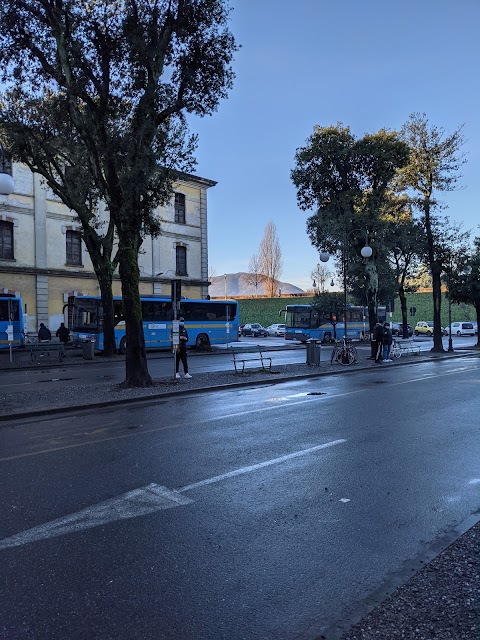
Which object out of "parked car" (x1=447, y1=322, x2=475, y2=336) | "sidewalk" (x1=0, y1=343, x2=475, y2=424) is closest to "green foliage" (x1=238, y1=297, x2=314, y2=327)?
"parked car" (x1=447, y1=322, x2=475, y2=336)

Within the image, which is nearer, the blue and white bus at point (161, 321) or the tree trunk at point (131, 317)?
the tree trunk at point (131, 317)

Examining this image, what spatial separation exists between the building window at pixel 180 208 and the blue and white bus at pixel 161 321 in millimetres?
11535

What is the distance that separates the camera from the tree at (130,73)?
13531 millimetres

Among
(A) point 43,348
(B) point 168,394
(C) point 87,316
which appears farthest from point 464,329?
(B) point 168,394

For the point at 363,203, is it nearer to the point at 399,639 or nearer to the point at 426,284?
the point at 399,639

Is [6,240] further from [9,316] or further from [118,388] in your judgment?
[118,388]

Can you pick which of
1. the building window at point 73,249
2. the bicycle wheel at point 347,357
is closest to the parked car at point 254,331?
the building window at point 73,249

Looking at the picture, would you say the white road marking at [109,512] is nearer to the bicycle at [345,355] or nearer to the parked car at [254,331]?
the bicycle at [345,355]

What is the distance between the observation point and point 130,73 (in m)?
15.2

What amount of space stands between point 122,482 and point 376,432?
427 centimetres

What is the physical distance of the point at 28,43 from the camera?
47.3 ft

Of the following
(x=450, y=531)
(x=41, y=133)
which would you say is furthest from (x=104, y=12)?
(x=450, y=531)

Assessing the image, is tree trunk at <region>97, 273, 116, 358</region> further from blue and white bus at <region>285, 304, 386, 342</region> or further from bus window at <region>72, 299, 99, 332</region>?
blue and white bus at <region>285, 304, 386, 342</region>

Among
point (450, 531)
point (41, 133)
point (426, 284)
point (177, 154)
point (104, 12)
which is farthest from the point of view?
point (426, 284)
